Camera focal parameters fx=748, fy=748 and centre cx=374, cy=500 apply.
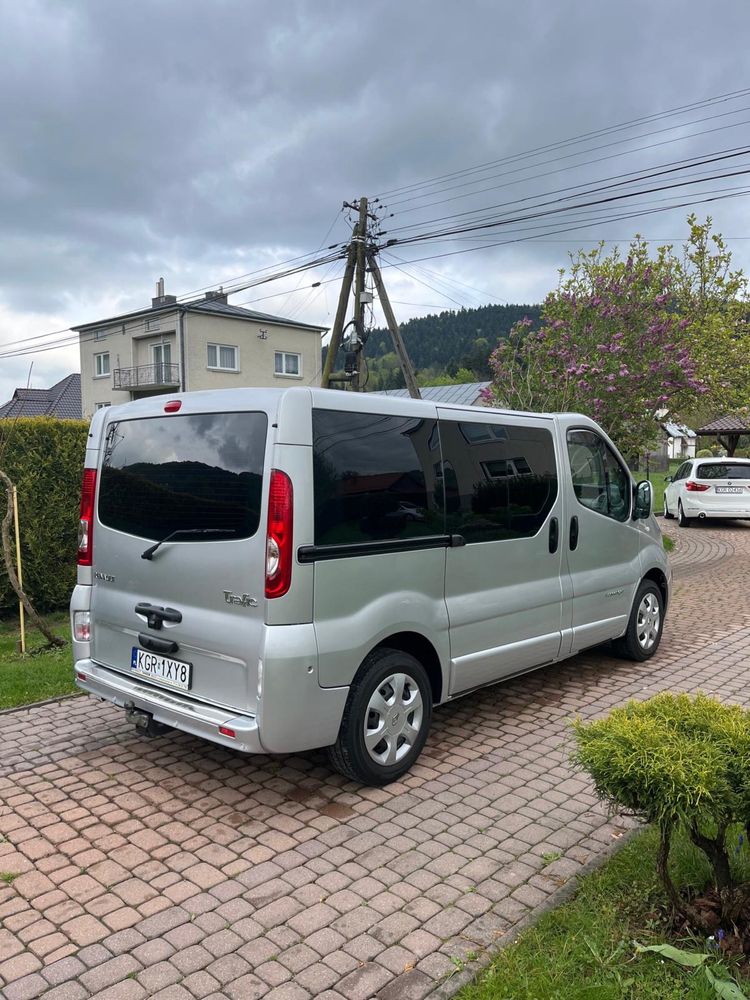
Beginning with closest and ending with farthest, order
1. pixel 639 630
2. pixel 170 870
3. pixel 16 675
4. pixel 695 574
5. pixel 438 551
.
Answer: pixel 170 870 < pixel 438 551 < pixel 16 675 < pixel 639 630 < pixel 695 574

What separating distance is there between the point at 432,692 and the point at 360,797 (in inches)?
29.8

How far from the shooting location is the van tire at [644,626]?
6434 mm

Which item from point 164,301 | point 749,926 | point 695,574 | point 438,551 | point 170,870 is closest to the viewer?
point 749,926

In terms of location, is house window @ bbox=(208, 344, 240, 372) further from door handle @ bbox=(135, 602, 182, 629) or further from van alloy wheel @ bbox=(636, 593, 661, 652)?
door handle @ bbox=(135, 602, 182, 629)

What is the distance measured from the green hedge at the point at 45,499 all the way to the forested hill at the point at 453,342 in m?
79.7

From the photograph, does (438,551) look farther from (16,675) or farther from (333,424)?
(16,675)

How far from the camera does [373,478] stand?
3.94 m

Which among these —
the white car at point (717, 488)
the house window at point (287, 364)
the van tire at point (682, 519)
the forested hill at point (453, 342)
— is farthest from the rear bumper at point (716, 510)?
the forested hill at point (453, 342)

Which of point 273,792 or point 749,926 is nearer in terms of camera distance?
point 749,926

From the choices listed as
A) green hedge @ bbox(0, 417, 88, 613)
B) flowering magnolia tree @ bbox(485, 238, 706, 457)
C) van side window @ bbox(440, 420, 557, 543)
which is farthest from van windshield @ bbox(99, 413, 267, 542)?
flowering magnolia tree @ bbox(485, 238, 706, 457)

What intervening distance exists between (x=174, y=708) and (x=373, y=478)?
1557 millimetres

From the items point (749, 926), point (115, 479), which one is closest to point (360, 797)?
point (749, 926)

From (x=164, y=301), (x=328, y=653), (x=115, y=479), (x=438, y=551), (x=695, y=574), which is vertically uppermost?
(x=164, y=301)

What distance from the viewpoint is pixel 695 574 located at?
39.1ft
